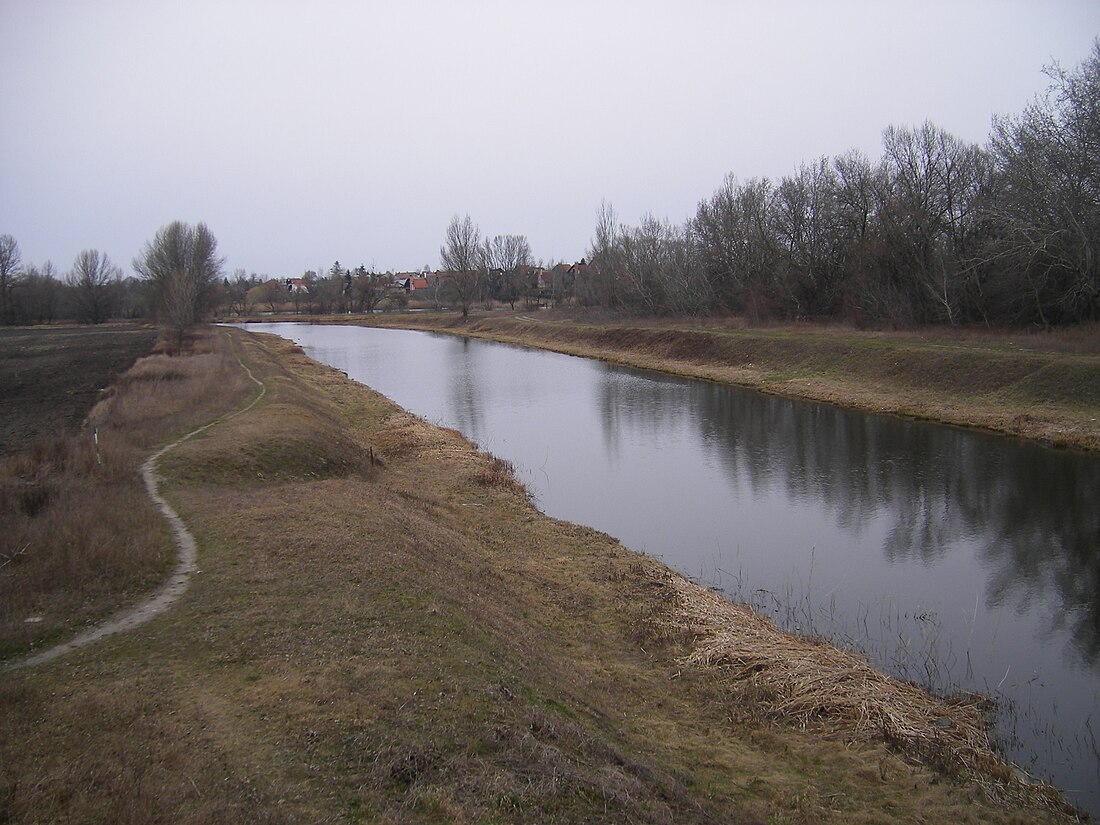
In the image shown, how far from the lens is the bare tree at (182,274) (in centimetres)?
4988

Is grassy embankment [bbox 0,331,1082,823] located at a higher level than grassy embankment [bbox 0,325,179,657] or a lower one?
lower

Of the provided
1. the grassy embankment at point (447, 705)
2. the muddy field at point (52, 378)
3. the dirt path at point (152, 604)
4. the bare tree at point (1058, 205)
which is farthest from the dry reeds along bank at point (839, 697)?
the bare tree at point (1058, 205)

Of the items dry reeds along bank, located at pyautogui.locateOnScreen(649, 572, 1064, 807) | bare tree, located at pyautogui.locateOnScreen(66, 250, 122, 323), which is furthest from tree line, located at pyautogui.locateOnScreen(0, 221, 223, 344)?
dry reeds along bank, located at pyautogui.locateOnScreen(649, 572, 1064, 807)

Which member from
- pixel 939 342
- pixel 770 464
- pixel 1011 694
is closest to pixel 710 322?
pixel 939 342

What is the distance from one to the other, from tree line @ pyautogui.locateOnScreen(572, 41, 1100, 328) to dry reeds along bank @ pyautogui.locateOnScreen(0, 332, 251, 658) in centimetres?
2725

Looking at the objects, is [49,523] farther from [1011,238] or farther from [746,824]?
[1011,238]

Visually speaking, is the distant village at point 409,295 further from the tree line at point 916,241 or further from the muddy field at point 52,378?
the muddy field at point 52,378

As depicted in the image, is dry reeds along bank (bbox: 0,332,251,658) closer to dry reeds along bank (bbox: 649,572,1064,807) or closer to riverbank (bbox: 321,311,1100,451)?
dry reeds along bank (bbox: 649,572,1064,807)

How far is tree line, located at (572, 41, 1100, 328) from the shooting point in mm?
25734

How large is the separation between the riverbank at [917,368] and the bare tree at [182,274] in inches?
1078

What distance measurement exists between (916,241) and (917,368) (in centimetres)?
1215

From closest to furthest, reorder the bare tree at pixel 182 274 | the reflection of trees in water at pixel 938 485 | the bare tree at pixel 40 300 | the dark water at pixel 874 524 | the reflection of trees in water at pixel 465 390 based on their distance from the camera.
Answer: the dark water at pixel 874 524
the reflection of trees in water at pixel 938 485
the reflection of trees in water at pixel 465 390
the bare tree at pixel 182 274
the bare tree at pixel 40 300

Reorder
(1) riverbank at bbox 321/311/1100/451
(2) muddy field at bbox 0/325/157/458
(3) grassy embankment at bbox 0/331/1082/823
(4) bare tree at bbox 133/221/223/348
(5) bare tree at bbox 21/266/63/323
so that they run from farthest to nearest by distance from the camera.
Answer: (5) bare tree at bbox 21/266/63/323, (4) bare tree at bbox 133/221/223/348, (1) riverbank at bbox 321/311/1100/451, (2) muddy field at bbox 0/325/157/458, (3) grassy embankment at bbox 0/331/1082/823

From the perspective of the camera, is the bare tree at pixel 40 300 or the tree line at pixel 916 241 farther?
the bare tree at pixel 40 300
